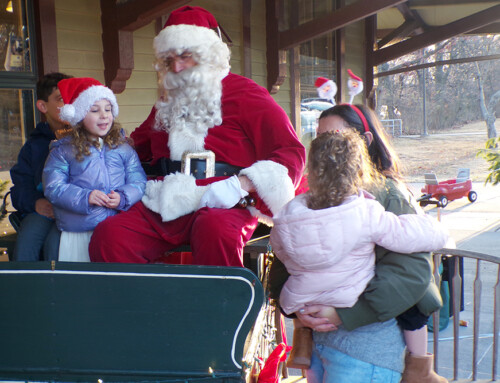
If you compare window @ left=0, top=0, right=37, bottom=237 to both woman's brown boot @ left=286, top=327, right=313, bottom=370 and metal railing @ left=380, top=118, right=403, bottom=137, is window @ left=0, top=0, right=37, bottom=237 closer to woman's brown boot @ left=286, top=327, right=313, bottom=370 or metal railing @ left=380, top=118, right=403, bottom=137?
woman's brown boot @ left=286, top=327, right=313, bottom=370

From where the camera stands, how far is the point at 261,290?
1.71m

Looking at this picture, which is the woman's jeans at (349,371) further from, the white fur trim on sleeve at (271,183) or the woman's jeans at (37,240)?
the woman's jeans at (37,240)

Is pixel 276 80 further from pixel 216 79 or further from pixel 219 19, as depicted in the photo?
pixel 216 79

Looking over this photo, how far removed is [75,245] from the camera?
237 centimetres

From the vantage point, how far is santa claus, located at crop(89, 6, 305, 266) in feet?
7.26

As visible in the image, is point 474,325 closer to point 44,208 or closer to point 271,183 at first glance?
point 271,183

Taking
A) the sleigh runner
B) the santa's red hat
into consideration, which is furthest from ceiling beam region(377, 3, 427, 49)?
the sleigh runner

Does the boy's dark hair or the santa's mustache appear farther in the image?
the boy's dark hair

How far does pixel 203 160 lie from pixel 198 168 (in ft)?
0.14

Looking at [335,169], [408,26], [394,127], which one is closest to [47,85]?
[335,169]

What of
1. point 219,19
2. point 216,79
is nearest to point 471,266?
point 219,19

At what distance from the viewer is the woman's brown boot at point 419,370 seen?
1.76m

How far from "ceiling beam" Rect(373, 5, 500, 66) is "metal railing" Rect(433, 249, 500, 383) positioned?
11.1 feet

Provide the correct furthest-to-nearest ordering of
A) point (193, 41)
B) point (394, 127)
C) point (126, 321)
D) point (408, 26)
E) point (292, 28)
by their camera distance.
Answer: point (394, 127), point (408, 26), point (292, 28), point (193, 41), point (126, 321)
